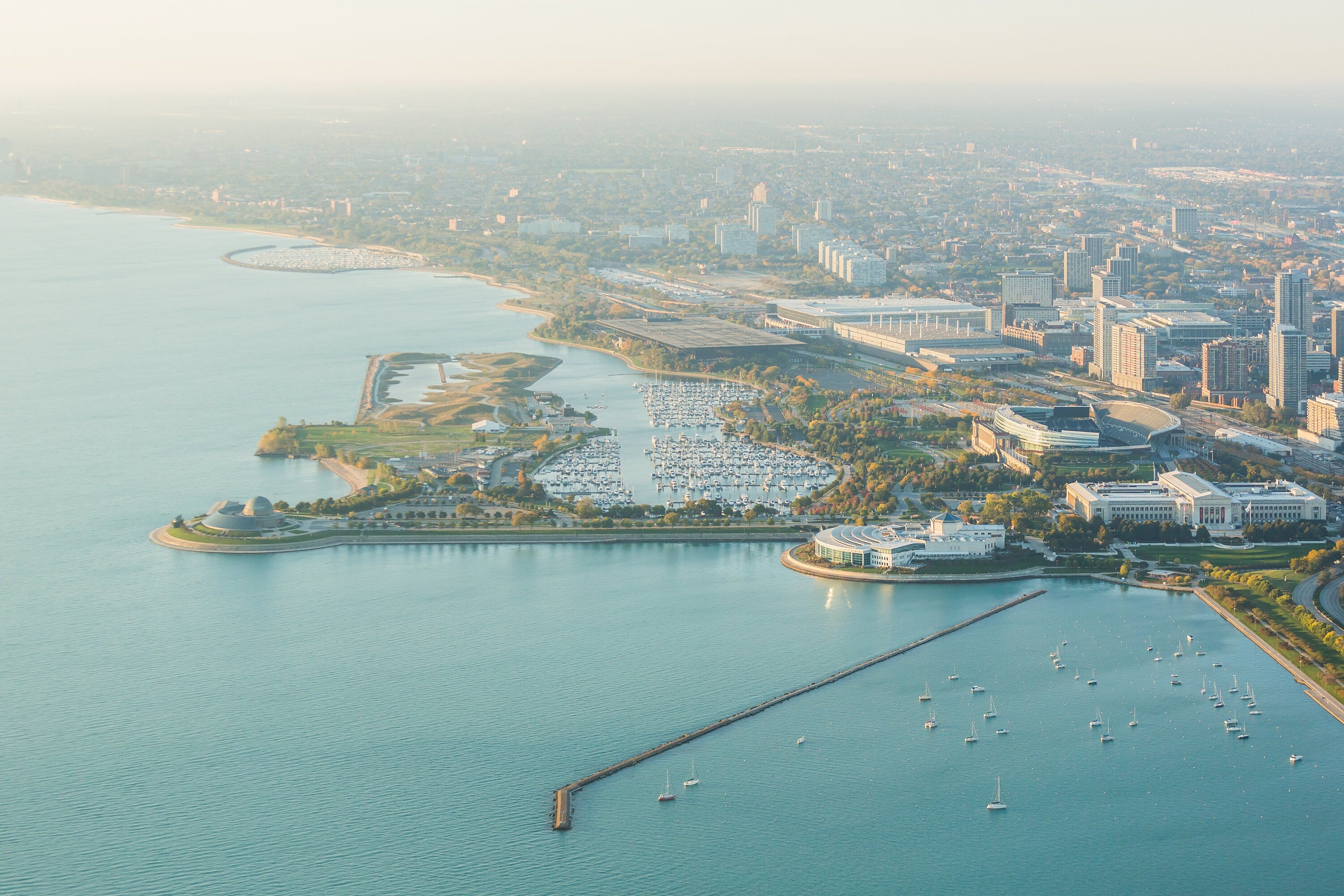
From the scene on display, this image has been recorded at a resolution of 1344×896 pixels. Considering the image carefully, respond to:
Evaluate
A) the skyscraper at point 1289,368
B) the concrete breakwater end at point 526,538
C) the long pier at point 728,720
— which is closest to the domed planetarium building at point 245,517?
the concrete breakwater end at point 526,538

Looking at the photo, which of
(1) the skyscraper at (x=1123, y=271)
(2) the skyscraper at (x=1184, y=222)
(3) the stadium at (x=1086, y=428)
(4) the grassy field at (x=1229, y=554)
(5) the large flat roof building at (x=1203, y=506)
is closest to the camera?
(4) the grassy field at (x=1229, y=554)

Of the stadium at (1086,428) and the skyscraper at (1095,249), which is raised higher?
the skyscraper at (1095,249)

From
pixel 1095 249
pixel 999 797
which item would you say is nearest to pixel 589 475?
pixel 999 797

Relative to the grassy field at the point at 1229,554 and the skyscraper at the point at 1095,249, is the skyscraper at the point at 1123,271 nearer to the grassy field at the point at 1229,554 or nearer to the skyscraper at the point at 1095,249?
the skyscraper at the point at 1095,249

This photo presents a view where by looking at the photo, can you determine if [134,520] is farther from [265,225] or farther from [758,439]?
[265,225]

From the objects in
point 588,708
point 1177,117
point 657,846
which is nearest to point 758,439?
point 588,708

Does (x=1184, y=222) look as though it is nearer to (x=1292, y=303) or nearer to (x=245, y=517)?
(x=1292, y=303)
